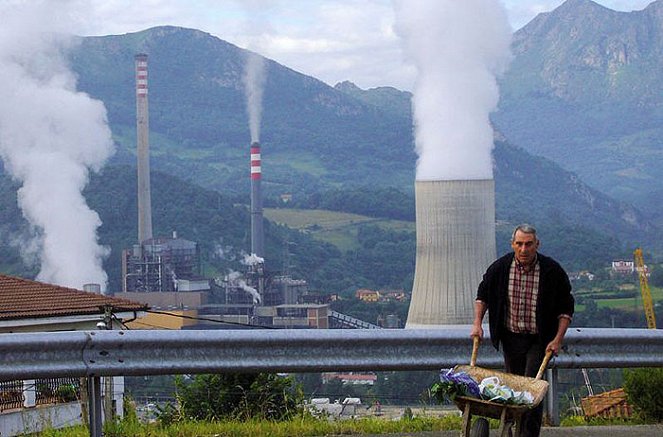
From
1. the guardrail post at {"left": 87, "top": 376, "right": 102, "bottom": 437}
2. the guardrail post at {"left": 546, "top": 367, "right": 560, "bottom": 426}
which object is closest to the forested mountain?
the guardrail post at {"left": 546, "top": 367, "right": 560, "bottom": 426}

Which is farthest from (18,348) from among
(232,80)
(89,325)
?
(232,80)

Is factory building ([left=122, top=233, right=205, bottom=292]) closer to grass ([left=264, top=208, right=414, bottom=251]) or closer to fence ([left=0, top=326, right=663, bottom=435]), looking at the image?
grass ([left=264, top=208, right=414, bottom=251])

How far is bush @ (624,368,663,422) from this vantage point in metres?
6.39

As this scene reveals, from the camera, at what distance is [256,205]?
228 ft

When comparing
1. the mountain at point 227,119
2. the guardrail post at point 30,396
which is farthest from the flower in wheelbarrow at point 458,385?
the mountain at point 227,119

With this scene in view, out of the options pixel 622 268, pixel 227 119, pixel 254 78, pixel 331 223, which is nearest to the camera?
pixel 622 268

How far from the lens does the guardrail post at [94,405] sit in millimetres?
5199

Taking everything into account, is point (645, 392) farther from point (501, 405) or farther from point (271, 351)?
point (271, 351)

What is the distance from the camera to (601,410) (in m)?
7.25

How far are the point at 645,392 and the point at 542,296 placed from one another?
5.36 feet

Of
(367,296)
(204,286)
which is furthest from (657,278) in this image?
(204,286)

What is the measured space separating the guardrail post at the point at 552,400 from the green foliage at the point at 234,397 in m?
1.19

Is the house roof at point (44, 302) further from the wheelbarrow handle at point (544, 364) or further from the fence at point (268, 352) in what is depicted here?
the wheelbarrow handle at point (544, 364)

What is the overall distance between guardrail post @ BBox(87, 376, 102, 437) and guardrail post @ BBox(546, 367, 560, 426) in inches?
83.8
